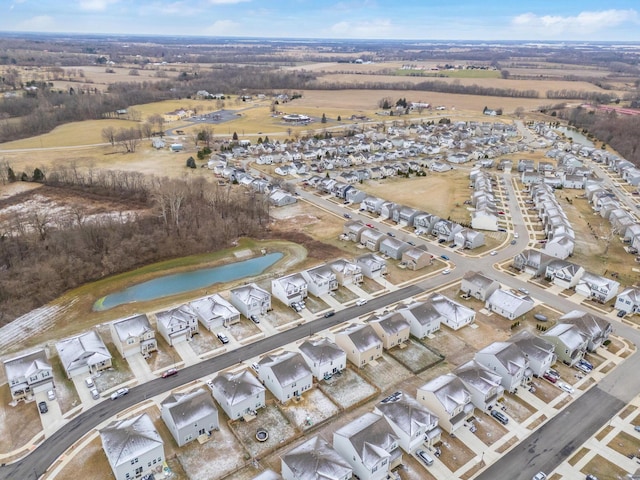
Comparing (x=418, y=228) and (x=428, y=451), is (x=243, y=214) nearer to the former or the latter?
(x=418, y=228)

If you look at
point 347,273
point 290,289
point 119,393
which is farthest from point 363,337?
point 119,393

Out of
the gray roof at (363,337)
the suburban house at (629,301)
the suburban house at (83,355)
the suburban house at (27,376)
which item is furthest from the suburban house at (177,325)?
the suburban house at (629,301)

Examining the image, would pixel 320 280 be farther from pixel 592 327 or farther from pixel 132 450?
pixel 592 327

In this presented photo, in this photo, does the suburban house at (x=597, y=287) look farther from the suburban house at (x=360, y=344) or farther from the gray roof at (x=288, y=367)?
the gray roof at (x=288, y=367)

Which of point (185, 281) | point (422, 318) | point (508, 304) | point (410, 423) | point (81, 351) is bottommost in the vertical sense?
point (185, 281)

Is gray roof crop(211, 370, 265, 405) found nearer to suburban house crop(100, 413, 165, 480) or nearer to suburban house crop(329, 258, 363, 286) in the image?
suburban house crop(100, 413, 165, 480)

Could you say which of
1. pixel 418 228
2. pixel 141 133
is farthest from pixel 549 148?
pixel 141 133
